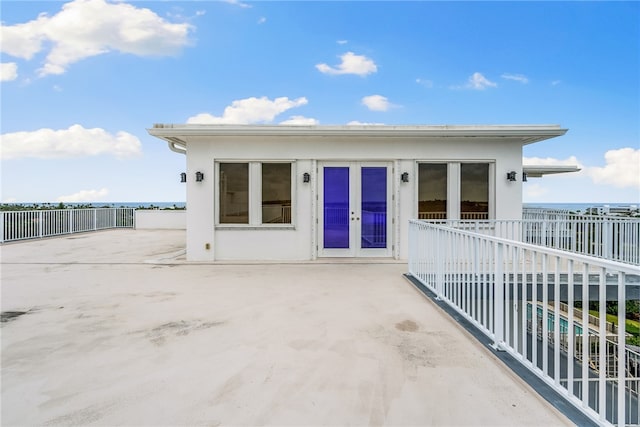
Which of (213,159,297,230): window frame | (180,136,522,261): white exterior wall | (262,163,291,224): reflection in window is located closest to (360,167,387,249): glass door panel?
(180,136,522,261): white exterior wall

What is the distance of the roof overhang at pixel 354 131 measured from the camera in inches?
249

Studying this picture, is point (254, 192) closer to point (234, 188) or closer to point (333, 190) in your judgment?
point (234, 188)

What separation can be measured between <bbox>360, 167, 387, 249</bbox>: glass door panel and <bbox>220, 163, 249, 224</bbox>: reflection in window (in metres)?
2.46

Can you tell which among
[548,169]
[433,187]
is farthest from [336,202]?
[548,169]

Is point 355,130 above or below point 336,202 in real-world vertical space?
above

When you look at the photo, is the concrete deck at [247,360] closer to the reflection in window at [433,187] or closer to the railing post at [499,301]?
the railing post at [499,301]

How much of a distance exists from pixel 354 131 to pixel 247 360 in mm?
4890

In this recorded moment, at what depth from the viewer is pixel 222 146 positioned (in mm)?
6805

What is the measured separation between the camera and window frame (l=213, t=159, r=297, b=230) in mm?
6867

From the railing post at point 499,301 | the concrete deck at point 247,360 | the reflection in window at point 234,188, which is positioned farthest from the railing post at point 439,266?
the reflection in window at point 234,188

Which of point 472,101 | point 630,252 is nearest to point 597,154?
point 472,101

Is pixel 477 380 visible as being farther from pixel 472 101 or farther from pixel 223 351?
pixel 472 101

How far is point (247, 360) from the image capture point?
254 centimetres

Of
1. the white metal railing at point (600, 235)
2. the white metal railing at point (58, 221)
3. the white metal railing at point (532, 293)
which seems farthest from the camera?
the white metal railing at point (58, 221)
